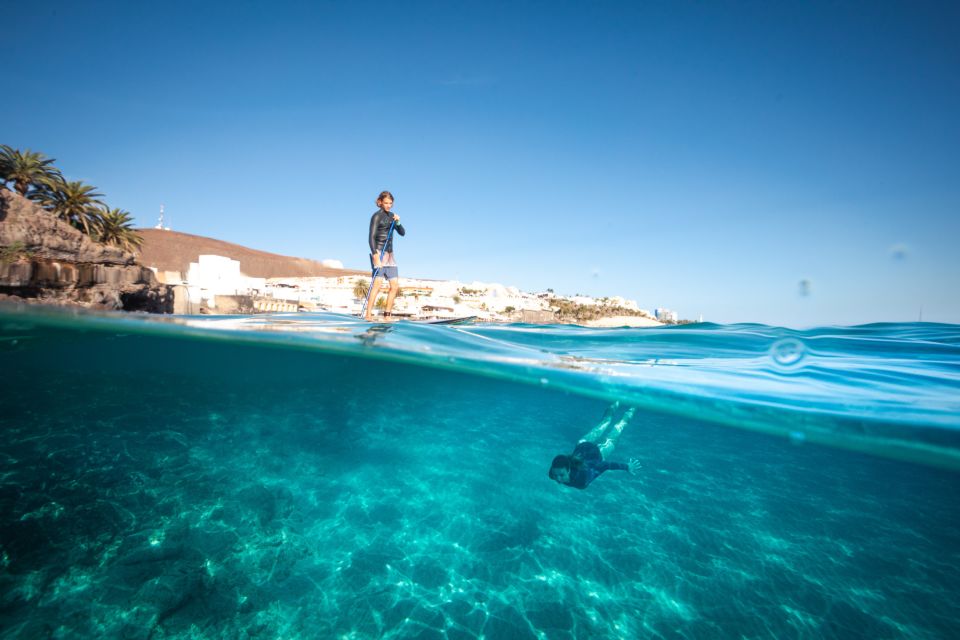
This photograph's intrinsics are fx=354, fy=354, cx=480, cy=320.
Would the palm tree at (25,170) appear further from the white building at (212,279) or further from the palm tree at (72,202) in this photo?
the white building at (212,279)

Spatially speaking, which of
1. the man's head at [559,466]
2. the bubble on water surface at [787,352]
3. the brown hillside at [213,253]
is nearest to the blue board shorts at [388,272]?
the man's head at [559,466]

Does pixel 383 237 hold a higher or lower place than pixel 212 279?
higher

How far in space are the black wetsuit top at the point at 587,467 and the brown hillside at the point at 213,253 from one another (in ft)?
251

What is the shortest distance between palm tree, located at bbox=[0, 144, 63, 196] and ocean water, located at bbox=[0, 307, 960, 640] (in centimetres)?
1557

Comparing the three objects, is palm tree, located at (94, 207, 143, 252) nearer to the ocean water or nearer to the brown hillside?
the ocean water

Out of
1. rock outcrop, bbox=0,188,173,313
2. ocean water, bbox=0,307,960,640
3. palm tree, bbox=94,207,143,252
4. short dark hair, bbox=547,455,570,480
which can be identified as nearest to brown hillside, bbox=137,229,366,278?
palm tree, bbox=94,207,143,252

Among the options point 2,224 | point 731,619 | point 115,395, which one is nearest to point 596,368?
point 731,619

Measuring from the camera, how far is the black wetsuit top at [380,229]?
7.00 m

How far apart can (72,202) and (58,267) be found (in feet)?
40.6

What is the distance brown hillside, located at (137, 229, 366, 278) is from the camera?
66062 millimetres

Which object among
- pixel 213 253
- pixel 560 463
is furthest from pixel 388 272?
pixel 213 253

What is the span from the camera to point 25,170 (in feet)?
71.4

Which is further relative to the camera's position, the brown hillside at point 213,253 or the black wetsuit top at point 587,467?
the brown hillside at point 213,253

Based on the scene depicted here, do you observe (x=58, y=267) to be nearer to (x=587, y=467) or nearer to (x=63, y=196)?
(x=63, y=196)
